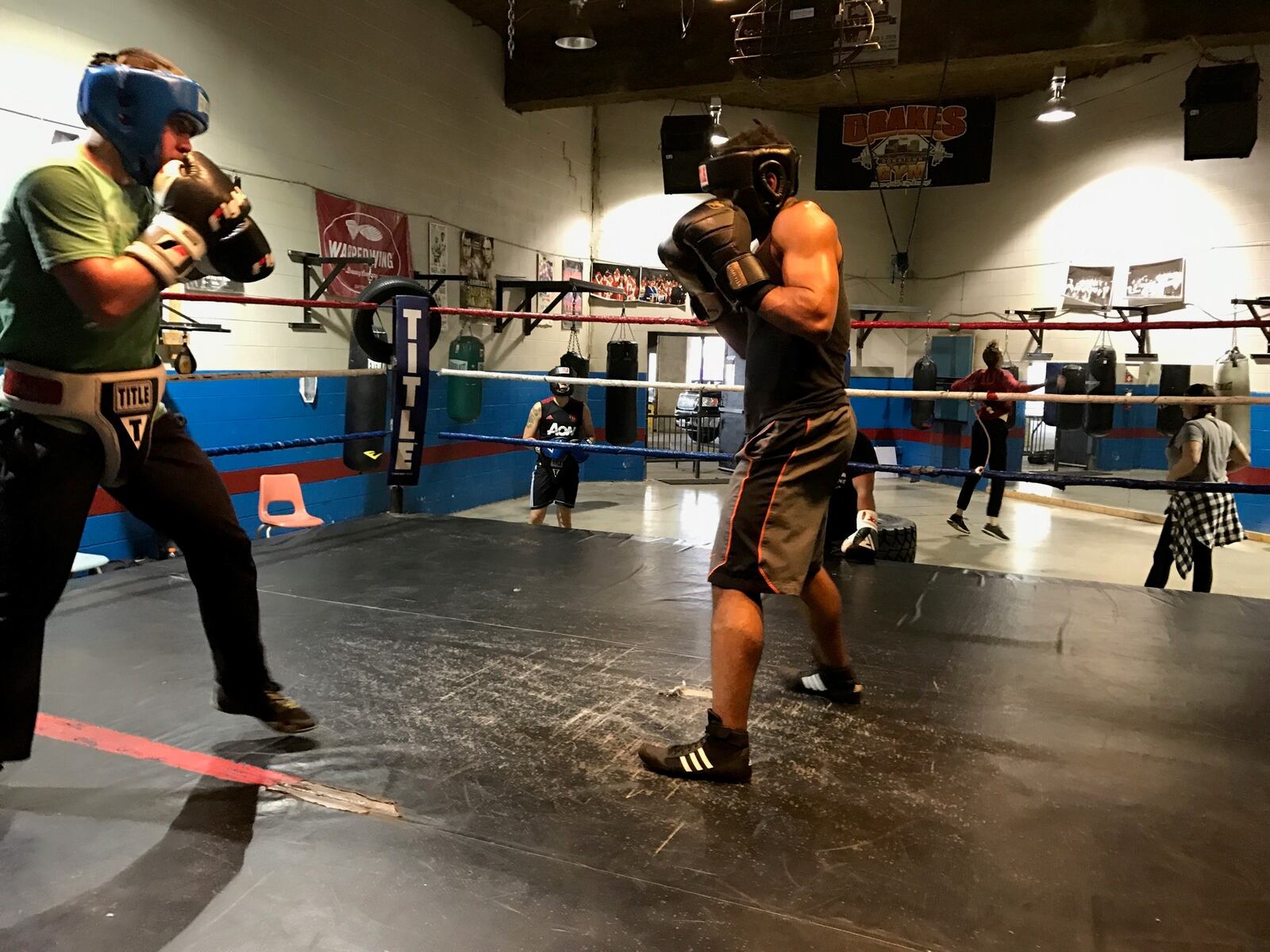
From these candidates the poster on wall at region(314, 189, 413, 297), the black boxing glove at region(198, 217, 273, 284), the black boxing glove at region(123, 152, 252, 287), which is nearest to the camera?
the black boxing glove at region(123, 152, 252, 287)

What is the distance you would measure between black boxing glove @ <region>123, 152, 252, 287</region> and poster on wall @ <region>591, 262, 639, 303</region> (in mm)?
7052

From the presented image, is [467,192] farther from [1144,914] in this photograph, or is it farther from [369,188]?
[1144,914]

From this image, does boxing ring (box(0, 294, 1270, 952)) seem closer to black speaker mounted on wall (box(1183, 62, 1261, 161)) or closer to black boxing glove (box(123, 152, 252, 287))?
black boxing glove (box(123, 152, 252, 287))

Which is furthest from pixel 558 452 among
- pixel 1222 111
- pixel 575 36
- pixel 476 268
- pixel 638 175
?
pixel 1222 111

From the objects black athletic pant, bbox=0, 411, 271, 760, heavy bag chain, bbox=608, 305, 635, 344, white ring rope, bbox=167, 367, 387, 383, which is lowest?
black athletic pant, bbox=0, 411, 271, 760

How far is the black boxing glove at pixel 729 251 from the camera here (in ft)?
4.92

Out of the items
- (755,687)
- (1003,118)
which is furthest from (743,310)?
(1003,118)

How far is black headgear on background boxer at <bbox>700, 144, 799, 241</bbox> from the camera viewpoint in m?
1.58

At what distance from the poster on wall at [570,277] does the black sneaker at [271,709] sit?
657 centimetres

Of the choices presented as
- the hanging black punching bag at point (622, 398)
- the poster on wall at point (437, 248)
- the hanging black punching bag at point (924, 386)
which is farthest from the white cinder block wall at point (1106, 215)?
the poster on wall at point (437, 248)

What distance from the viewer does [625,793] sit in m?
1.44

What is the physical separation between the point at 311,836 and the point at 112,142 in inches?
43.3

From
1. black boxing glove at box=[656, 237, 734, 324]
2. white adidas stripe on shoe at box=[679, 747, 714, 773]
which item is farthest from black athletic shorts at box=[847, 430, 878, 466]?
white adidas stripe on shoe at box=[679, 747, 714, 773]

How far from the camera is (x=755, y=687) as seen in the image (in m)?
1.94
